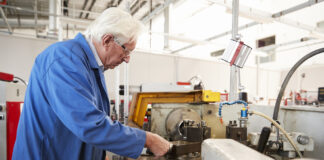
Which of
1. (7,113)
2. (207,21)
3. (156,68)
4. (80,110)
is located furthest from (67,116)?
(207,21)

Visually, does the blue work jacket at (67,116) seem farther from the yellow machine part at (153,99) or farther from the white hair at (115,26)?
the yellow machine part at (153,99)

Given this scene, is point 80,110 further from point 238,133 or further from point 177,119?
point 177,119

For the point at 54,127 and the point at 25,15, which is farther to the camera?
the point at 25,15

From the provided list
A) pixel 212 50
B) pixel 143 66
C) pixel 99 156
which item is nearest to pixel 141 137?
pixel 99 156

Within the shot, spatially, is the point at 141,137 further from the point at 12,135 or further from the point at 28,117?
the point at 12,135

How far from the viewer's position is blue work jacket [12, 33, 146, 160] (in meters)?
0.63

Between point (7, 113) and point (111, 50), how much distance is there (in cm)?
138

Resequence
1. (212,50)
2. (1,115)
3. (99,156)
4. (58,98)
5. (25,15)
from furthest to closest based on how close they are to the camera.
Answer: (212,50) < (25,15) < (1,115) < (99,156) < (58,98)

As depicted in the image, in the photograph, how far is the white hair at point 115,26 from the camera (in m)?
0.81

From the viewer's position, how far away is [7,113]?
1.70 metres

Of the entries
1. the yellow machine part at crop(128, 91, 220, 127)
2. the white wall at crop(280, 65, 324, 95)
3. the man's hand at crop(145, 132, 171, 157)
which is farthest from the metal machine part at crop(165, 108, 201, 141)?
the white wall at crop(280, 65, 324, 95)

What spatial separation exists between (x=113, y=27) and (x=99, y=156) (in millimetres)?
545

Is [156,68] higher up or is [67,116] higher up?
[156,68]

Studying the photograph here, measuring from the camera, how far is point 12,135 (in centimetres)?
172
